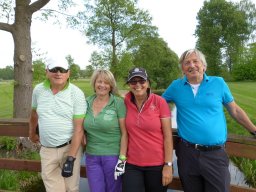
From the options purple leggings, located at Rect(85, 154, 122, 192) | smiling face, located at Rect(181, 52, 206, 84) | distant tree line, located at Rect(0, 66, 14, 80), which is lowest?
purple leggings, located at Rect(85, 154, 122, 192)

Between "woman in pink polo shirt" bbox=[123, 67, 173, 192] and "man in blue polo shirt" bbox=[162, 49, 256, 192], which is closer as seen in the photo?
"man in blue polo shirt" bbox=[162, 49, 256, 192]

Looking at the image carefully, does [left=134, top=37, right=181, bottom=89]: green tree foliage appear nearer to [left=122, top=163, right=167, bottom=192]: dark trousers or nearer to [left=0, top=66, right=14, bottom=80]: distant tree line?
[left=0, top=66, right=14, bottom=80]: distant tree line

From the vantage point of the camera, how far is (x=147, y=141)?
11.7 feet

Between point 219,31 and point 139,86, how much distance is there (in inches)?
2011

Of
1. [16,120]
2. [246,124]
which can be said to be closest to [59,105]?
[16,120]

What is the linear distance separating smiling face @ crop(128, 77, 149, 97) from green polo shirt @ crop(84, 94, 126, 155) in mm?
236

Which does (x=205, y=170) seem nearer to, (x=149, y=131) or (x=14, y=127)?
(x=149, y=131)

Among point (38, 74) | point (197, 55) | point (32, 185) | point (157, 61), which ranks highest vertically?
point (157, 61)

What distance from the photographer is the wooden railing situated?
140 inches

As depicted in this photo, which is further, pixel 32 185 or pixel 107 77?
pixel 32 185

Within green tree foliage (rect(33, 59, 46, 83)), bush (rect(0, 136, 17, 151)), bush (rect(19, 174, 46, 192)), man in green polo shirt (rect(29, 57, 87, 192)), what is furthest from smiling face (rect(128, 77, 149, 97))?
green tree foliage (rect(33, 59, 46, 83))

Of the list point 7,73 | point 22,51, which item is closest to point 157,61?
point 7,73

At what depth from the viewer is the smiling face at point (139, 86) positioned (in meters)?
3.60

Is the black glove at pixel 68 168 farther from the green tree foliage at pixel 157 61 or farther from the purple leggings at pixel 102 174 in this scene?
the green tree foliage at pixel 157 61
